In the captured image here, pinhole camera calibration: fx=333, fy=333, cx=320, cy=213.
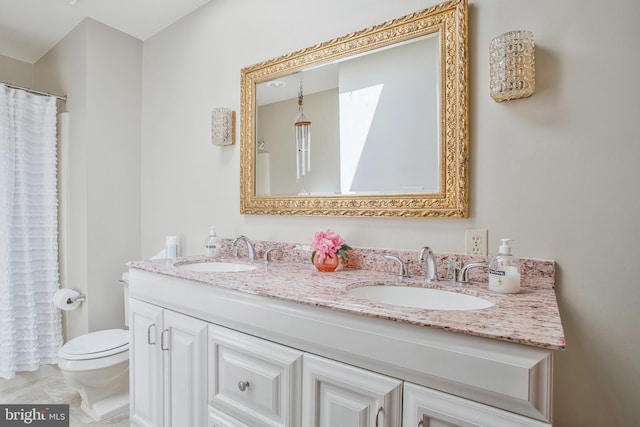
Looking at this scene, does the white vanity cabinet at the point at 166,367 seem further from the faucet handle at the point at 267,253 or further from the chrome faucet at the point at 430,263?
the chrome faucet at the point at 430,263

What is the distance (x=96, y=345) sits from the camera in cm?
192

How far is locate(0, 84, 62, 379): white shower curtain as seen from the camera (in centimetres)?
212

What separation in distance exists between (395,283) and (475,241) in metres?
0.33

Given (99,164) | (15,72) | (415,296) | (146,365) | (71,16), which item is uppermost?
(71,16)

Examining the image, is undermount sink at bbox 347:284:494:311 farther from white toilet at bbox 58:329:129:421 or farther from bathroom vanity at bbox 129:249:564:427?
white toilet at bbox 58:329:129:421

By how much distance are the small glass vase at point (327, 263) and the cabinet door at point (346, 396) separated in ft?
1.49

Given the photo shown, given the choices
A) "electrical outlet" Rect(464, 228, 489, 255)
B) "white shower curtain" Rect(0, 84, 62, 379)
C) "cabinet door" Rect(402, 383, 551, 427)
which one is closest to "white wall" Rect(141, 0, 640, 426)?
"electrical outlet" Rect(464, 228, 489, 255)

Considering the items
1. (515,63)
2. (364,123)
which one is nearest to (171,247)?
(364,123)

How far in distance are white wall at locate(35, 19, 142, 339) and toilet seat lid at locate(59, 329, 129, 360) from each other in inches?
10.7

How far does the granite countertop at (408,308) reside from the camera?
69 centimetres

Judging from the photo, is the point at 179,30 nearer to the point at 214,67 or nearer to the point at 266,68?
the point at 214,67

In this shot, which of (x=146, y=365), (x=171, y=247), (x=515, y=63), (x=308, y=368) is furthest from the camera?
(x=171, y=247)

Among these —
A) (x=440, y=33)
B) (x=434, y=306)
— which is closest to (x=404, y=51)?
(x=440, y=33)

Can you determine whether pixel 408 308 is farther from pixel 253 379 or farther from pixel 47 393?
pixel 47 393
